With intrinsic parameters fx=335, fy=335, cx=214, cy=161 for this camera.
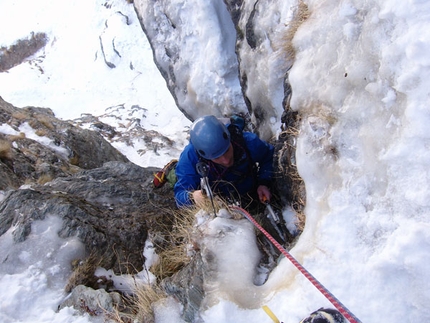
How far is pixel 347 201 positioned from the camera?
240cm

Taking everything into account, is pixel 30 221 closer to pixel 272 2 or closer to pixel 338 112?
pixel 338 112

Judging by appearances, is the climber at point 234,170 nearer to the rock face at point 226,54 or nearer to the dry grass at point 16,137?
the rock face at point 226,54

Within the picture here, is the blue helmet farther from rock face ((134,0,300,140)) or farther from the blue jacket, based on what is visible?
rock face ((134,0,300,140))

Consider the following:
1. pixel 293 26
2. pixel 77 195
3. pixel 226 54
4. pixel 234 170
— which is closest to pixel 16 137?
pixel 77 195

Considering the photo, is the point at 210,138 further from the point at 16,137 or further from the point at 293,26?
the point at 16,137

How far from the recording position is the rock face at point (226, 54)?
14.6 feet

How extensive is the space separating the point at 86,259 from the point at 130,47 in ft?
48.2

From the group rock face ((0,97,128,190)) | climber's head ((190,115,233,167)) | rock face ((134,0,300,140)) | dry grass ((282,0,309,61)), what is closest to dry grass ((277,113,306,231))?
rock face ((134,0,300,140))

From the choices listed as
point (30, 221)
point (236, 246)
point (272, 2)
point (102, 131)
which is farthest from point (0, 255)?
point (102, 131)

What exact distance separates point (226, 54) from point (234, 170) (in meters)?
3.38

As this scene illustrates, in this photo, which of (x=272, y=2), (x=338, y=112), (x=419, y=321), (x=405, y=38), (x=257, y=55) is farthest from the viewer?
(x=257, y=55)

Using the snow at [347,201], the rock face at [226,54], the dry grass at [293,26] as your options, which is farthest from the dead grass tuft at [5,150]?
the dry grass at [293,26]

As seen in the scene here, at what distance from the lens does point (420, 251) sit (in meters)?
1.91

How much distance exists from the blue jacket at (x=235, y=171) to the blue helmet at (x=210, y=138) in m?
0.34
